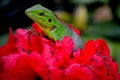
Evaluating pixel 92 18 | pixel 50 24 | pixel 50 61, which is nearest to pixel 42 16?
pixel 50 24

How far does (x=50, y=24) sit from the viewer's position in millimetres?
1710

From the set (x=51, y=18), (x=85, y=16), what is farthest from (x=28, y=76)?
(x=85, y=16)

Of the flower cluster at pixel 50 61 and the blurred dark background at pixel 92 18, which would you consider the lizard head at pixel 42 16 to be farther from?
the blurred dark background at pixel 92 18

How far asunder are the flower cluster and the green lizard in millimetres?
64

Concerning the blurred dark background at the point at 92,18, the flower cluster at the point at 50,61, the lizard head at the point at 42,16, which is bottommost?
the blurred dark background at the point at 92,18

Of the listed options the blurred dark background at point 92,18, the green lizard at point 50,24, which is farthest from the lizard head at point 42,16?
the blurred dark background at point 92,18

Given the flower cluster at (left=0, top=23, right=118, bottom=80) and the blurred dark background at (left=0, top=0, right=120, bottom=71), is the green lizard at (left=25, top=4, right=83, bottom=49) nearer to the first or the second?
the flower cluster at (left=0, top=23, right=118, bottom=80)

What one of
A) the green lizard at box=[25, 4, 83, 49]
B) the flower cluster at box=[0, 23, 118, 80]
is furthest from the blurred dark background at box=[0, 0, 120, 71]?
the flower cluster at box=[0, 23, 118, 80]

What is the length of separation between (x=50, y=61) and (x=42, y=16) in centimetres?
22

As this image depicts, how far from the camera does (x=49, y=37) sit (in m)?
1.70

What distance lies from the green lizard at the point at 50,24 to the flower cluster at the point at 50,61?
0.06m

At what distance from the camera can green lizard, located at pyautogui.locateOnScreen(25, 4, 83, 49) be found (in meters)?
1.61

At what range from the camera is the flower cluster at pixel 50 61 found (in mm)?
1459

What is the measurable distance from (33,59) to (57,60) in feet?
0.31
